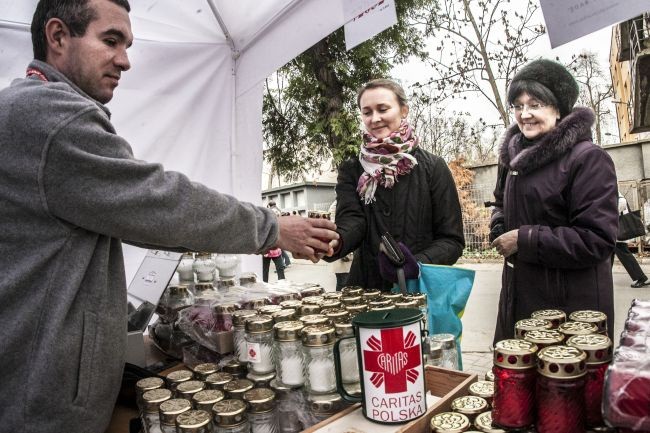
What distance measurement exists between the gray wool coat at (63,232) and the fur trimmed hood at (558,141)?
159 cm

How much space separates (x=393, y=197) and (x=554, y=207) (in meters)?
0.73

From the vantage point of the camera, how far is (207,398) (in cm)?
119

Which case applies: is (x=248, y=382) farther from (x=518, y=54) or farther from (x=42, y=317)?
(x=518, y=54)

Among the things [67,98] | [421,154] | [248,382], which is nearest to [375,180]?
[421,154]

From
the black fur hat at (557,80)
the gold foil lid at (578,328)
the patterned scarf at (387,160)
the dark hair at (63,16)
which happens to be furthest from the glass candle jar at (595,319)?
the dark hair at (63,16)

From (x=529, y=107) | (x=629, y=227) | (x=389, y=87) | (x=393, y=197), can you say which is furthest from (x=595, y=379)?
(x=629, y=227)

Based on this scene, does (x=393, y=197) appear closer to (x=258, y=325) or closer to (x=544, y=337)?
(x=258, y=325)

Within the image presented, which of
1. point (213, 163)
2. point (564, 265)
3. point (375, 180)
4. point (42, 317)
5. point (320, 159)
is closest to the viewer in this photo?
point (42, 317)

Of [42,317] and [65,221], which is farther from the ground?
[65,221]

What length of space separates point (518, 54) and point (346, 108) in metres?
4.08

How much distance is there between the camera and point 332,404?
3.66 feet

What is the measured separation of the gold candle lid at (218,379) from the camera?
127cm

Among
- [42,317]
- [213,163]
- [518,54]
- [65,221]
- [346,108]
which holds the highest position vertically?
[518,54]

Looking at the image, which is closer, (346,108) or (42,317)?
(42,317)
